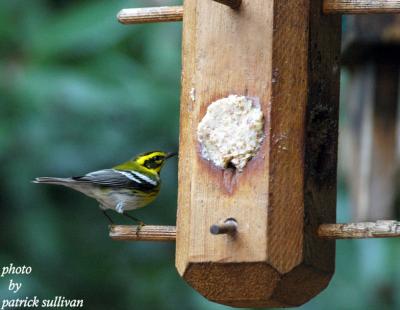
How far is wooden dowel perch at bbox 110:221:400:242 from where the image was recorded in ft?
15.7

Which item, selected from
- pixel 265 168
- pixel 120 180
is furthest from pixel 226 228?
pixel 120 180

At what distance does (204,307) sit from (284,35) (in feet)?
9.14

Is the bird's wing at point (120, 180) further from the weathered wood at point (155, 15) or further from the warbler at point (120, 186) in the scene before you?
the weathered wood at point (155, 15)

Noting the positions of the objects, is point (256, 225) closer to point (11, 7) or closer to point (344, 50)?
point (344, 50)

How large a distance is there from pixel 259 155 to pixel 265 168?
2.5 inches

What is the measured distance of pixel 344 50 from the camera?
292 inches

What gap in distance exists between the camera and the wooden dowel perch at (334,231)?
15.7 feet

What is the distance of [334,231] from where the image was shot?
16.4 feet

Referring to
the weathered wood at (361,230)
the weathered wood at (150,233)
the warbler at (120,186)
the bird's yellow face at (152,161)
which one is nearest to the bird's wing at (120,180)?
the warbler at (120,186)

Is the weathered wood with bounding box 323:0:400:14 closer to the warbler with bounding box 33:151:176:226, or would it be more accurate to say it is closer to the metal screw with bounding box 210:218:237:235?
the metal screw with bounding box 210:218:237:235

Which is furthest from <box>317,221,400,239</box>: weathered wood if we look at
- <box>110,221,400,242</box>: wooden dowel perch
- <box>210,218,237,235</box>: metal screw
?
<box>210,218,237,235</box>: metal screw

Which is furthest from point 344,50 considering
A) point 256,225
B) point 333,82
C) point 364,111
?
point 256,225

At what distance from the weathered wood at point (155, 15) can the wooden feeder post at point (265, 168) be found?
279 mm

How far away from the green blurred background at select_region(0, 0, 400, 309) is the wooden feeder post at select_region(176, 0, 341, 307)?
2203mm
